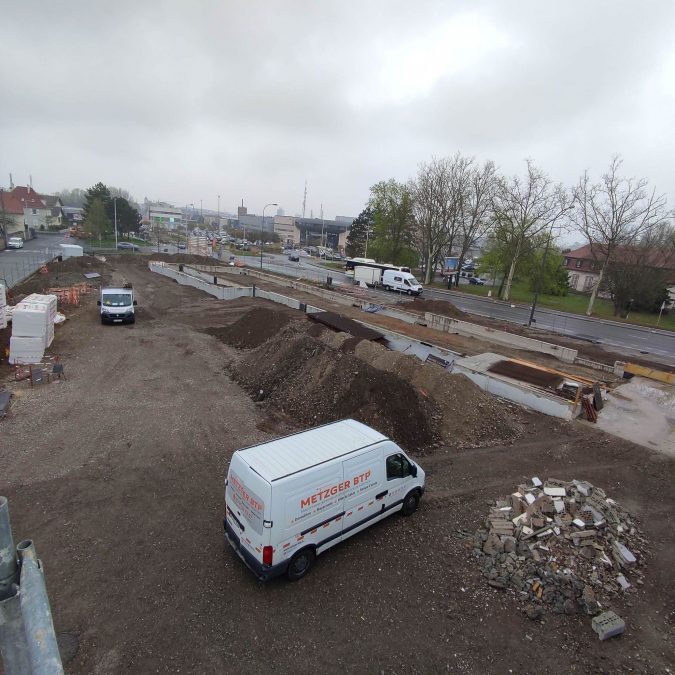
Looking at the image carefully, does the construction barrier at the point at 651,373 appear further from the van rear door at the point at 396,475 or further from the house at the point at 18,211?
the house at the point at 18,211

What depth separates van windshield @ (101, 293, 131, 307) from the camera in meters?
25.6

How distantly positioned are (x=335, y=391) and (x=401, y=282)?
36392 millimetres

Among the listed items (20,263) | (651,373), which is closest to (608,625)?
(651,373)

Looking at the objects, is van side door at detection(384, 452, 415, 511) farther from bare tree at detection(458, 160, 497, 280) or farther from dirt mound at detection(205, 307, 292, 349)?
bare tree at detection(458, 160, 497, 280)

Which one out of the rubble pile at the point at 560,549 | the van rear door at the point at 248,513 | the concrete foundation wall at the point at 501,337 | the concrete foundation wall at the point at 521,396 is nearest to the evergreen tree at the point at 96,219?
the concrete foundation wall at the point at 501,337

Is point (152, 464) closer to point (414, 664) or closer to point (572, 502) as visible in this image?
point (414, 664)

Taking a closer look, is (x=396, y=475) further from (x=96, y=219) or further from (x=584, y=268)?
(x=96, y=219)

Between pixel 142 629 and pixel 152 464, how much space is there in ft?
16.8

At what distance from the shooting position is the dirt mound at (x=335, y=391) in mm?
13500

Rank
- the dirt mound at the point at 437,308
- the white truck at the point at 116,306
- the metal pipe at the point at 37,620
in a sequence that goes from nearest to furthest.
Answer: the metal pipe at the point at 37,620 < the white truck at the point at 116,306 < the dirt mound at the point at 437,308

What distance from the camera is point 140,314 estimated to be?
29188mm

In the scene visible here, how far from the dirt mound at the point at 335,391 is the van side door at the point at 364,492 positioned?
4.17 meters

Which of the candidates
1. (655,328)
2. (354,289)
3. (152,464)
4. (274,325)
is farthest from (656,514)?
(354,289)

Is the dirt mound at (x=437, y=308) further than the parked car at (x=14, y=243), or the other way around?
the parked car at (x=14, y=243)
